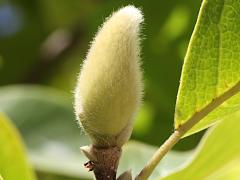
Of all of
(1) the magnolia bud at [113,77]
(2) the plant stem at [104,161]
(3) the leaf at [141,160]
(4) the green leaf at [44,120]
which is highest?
(4) the green leaf at [44,120]

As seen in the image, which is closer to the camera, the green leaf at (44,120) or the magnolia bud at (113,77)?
the magnolia bud at (113,77)

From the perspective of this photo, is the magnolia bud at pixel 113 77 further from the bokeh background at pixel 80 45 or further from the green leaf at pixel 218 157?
the bokeh background at pixel 80 45

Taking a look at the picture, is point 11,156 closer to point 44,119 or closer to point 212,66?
point 212,66

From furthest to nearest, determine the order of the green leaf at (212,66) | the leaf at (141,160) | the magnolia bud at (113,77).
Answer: the leaf at (141,160), the green leaf at (212,66), the magnolia bud at (113,77)

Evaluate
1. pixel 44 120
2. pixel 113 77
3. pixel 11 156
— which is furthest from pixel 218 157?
pixel 44 120

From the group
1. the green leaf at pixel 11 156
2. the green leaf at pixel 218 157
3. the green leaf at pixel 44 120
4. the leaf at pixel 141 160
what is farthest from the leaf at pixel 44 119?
the green leaf at pixel 218 157

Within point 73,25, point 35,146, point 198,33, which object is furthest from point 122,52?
point 73,25
